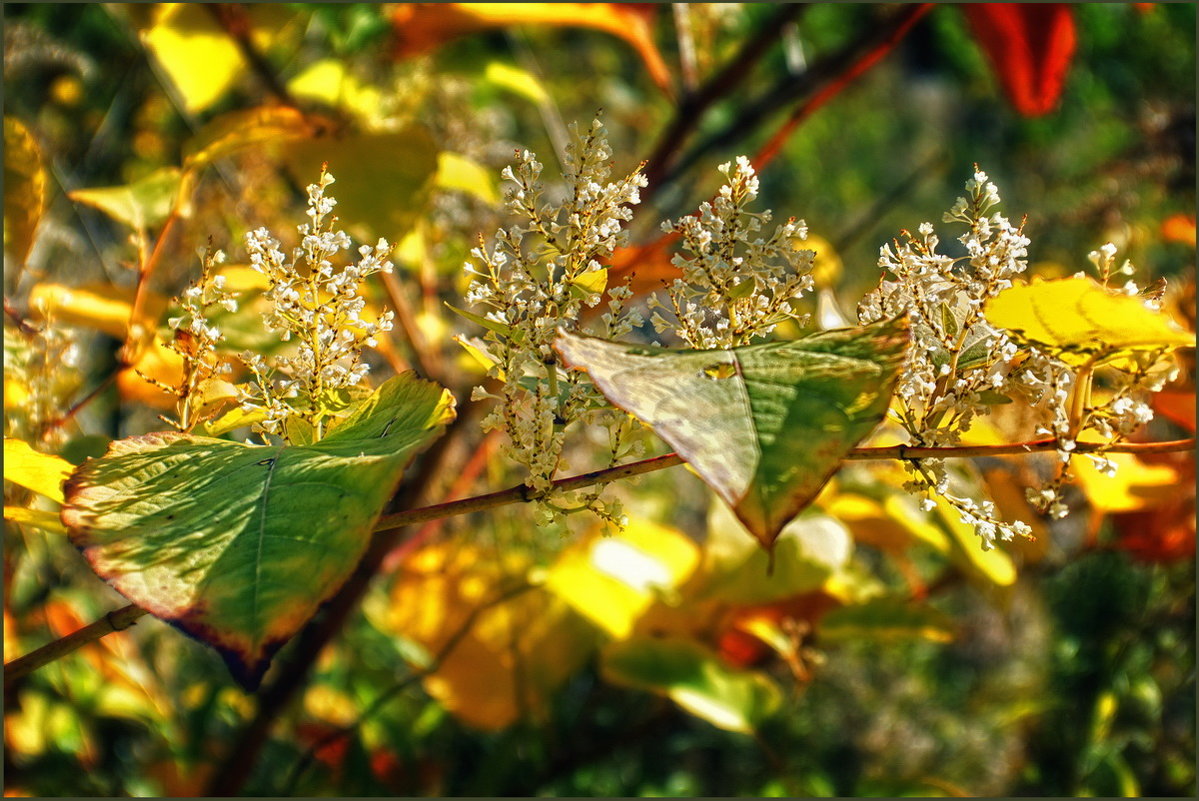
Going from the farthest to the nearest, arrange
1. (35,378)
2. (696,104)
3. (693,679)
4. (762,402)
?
(696,104) → (693,679) → (35,378) → (762,402)

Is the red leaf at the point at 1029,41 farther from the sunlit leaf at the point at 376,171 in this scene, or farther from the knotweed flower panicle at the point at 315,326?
the knotweed flower panicle at the point at 315,326

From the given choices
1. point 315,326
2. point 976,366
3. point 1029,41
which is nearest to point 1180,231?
point 1029,41

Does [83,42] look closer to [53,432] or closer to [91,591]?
[91,591]

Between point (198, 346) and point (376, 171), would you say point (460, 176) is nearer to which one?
point (376, 171)

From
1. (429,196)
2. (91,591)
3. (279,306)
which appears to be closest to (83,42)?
(91,591)

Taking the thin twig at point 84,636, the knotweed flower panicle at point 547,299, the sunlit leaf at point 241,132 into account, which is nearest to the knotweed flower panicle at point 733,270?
the knotweed flower panicle at point 547,299

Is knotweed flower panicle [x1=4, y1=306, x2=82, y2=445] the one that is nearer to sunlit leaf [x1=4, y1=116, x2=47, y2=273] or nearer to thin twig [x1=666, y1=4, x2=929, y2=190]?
sunlit leaf [x1=4, y1=116, x2=47, y2=273]

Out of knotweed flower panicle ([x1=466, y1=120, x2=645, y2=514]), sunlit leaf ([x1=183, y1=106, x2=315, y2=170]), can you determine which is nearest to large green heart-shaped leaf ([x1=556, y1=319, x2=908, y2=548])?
knotweed flower panicle ([x1=466, y1=120, x2=645, y2=514])
